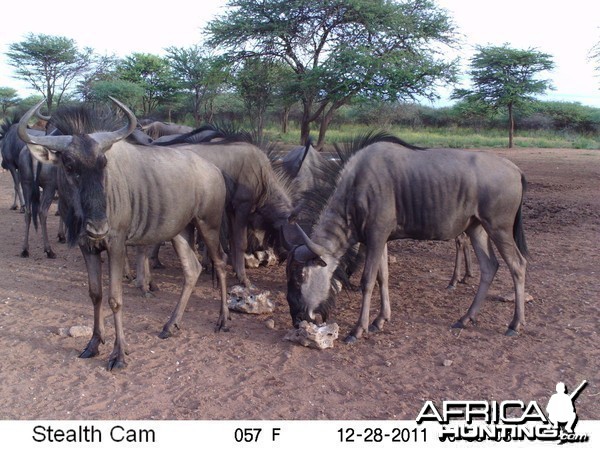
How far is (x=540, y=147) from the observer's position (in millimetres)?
27234

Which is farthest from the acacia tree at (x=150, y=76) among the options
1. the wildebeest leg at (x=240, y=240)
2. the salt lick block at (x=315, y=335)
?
the salt lick block at (x=315, y=335)

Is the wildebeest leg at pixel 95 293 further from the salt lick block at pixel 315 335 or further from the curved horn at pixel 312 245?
the curved horn at pixel 312 245

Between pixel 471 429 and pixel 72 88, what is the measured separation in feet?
119

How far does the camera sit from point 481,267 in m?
5.52

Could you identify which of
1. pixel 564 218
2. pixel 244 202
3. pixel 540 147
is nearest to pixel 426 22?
pixel 540 147

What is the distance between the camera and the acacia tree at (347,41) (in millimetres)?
20656

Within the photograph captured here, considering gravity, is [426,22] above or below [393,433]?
above

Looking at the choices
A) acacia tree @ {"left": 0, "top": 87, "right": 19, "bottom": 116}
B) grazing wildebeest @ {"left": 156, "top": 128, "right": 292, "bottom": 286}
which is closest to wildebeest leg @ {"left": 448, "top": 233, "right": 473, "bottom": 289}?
grazing wildebeest @ {"left": 156, "top": 128, "right": 292, "bottom": 286}

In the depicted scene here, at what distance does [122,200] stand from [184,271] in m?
1.22

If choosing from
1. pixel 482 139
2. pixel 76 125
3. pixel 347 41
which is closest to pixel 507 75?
pixel 482 139

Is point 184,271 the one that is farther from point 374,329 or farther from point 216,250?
point 374,329

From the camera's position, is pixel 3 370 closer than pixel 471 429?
No

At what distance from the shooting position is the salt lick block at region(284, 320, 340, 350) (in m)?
4.75

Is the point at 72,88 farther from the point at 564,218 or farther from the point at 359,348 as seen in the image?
the point at 359,348
